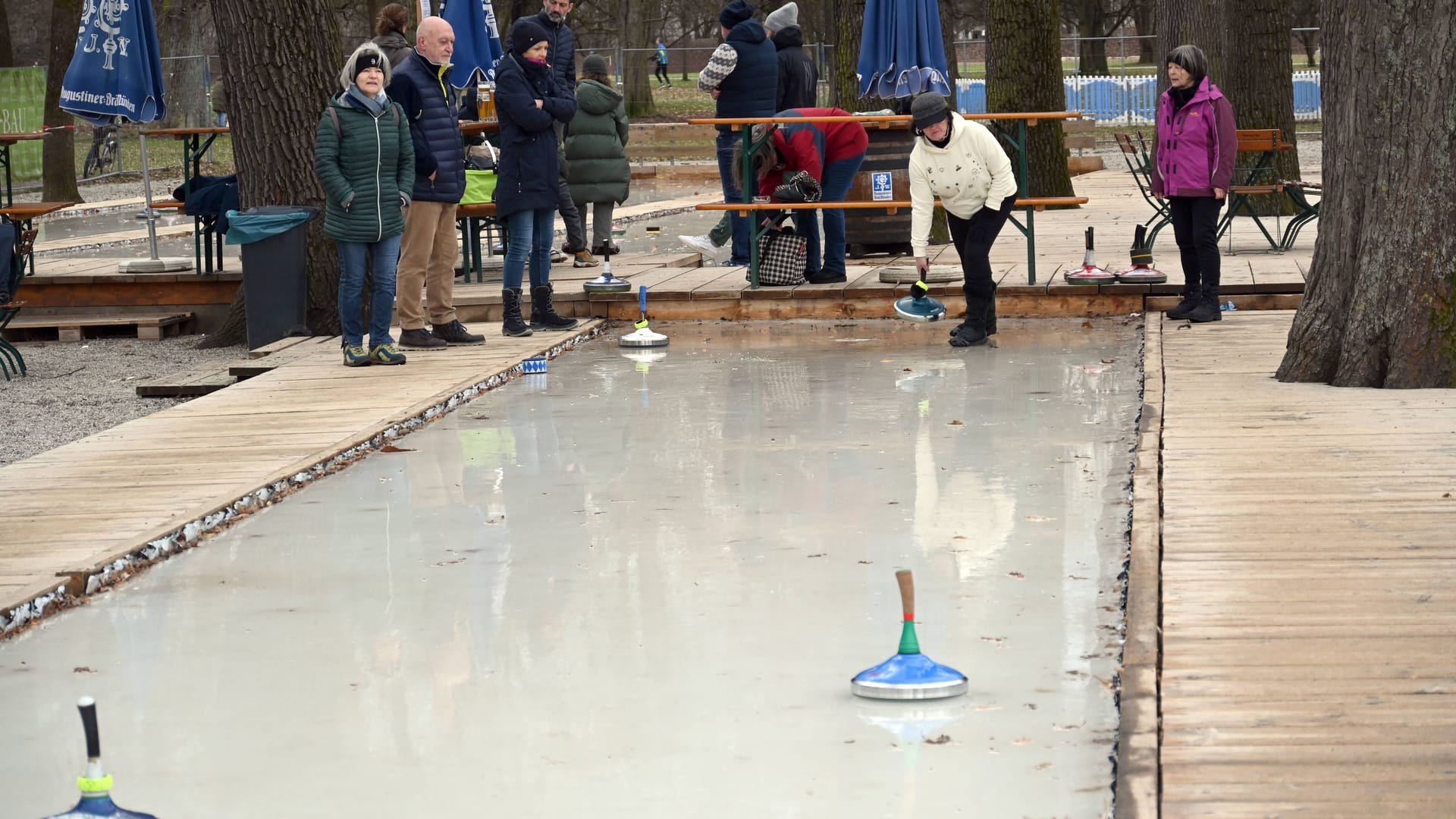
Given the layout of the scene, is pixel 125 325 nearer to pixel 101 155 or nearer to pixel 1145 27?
pixel 101 155

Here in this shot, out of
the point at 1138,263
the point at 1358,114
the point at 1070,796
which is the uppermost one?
the point at 1358,114

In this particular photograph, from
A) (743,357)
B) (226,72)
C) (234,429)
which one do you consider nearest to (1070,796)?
(234,429)

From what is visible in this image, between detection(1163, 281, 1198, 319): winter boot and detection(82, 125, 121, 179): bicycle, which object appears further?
detection(82, 125, 121, 179): bicycle

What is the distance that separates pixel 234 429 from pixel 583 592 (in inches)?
127

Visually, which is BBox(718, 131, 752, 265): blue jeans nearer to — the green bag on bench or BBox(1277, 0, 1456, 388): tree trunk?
the green bag on bench

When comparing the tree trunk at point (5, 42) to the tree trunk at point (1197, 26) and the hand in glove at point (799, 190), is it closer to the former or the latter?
the tree trunk at point (1197, 26)

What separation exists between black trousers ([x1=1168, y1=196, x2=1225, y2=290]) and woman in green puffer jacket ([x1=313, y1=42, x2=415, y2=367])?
4400mm

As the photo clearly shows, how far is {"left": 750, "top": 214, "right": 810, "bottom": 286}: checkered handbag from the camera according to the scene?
39.3 feet

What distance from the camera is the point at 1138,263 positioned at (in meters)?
11.4

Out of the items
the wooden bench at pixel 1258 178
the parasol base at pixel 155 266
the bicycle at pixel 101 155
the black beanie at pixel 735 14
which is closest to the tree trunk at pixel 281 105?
the parasol base at pixel 155 266

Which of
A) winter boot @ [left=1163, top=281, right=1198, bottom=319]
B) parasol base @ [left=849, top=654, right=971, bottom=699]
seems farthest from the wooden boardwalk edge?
winter boot @ [left=1163, top=281, right=1198, bottom=319]

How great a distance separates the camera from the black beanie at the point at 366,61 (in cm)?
910

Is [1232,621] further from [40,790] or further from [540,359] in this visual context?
[540,359]

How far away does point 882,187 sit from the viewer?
12.8m
